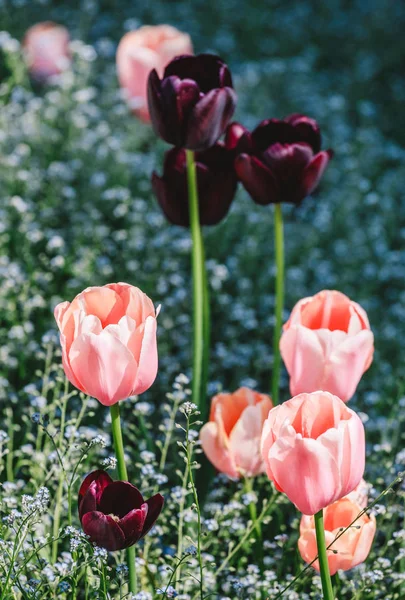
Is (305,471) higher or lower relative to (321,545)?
higher

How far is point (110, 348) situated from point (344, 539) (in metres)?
0.48

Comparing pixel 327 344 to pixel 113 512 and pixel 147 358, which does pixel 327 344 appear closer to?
pixel 147 358

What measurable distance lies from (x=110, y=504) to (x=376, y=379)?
1383 millimetres

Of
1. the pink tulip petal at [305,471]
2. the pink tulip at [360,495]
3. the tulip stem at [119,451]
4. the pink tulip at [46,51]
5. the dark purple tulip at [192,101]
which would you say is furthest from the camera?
the pink tulip at [46,51]

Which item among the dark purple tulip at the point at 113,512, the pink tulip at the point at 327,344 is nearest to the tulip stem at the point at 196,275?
the pink tulip at the point at 327,344

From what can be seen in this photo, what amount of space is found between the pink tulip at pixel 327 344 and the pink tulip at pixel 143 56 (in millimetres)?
1438

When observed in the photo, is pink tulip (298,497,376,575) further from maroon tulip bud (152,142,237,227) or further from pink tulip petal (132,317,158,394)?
maroon tulip bud (152,142,237,227)

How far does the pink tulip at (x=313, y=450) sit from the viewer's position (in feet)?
3.77

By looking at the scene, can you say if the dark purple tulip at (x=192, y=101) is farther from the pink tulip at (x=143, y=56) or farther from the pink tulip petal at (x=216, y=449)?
the pink tulip at (x=143, y=56)

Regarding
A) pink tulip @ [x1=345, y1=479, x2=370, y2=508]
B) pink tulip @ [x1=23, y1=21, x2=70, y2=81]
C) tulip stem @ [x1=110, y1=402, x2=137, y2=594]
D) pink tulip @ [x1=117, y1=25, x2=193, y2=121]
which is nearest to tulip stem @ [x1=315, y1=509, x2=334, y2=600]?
pink tulip @ [x1=345, y1=479, x2=370, y2=508]

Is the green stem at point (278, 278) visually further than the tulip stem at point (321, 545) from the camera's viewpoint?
Yes

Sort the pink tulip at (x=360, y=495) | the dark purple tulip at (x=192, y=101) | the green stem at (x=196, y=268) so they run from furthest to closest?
the green stem at (x=196, y=268) → the dark purple tulip at (x=192, y=101) → the pink tulip at (x=360, y=495)

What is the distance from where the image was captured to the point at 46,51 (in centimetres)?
Result: 338

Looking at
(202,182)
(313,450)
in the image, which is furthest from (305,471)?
(202,182)
